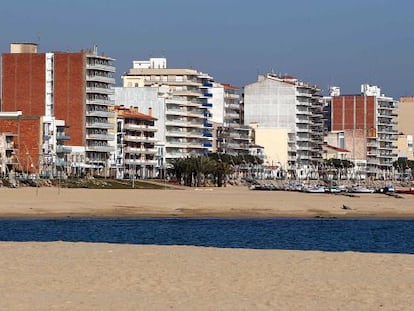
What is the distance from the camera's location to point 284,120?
191m

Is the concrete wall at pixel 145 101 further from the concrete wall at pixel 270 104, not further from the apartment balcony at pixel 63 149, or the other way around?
the concrete wall at pixel 270 104

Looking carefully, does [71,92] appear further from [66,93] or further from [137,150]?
[137,150]

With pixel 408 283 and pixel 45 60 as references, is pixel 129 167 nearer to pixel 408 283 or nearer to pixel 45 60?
pixel 45 60

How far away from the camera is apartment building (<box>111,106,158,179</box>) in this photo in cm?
13912

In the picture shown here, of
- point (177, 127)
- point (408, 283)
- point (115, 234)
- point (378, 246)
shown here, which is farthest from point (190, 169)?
point (408, 283)

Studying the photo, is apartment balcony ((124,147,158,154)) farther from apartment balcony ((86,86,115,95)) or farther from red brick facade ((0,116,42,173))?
red brick facade ((0,116,42,173))

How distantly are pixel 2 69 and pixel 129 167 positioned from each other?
21.1 m

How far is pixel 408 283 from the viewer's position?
20500 millimetres

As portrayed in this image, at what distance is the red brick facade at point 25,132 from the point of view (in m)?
118

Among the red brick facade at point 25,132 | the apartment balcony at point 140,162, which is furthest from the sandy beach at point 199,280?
the apartment balcony at point 140,162

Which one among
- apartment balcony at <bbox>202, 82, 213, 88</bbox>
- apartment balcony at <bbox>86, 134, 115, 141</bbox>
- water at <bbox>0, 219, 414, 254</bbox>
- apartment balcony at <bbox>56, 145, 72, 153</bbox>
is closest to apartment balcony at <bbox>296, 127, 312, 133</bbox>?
apartment balcony at <bbox>202, 82, 213, 88</bbox>

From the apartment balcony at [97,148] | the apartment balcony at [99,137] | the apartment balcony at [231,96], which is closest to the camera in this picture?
the apartment balcony at [97,148]

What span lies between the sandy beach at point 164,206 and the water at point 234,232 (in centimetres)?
463

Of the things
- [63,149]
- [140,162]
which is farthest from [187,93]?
[63,149]
